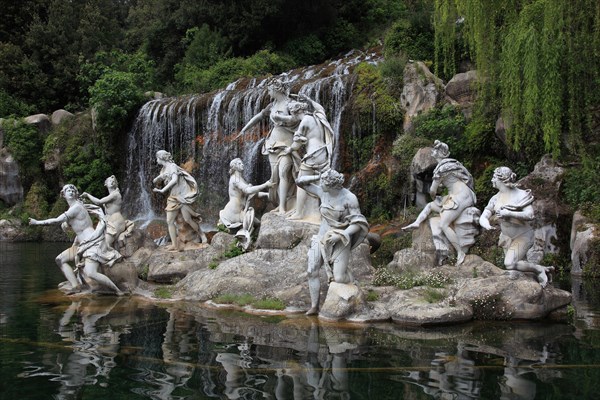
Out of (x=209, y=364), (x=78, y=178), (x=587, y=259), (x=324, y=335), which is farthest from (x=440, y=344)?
(x=78, y=178)

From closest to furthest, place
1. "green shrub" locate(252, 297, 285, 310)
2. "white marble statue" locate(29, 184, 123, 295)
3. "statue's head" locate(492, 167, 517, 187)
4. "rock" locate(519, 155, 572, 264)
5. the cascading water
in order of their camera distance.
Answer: "statue's head" locate(492, 167, 517, 187)
"green shrub" locate(252, 297, 285, 310)
"white marble statue" locate(29, 184, 123, 295)
"rock" locate(519, 155, 572, 264)
the cascading water

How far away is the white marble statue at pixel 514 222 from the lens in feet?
→ 32.0

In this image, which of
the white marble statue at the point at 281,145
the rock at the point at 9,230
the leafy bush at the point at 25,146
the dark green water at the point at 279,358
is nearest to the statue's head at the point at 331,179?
the dark green water at the point at 279,358

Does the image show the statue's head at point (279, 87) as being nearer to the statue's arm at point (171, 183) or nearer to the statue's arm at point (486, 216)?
the statue's arm at point (171, 183)

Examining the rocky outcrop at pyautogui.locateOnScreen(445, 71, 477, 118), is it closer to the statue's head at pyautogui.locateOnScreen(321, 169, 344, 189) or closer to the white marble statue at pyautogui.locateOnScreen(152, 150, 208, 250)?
the white marble statue at pyautogui.locateOnScreen(152, 150, 208, 250)

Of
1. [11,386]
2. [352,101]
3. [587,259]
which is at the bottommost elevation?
[11,386]

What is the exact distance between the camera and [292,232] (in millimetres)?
12516

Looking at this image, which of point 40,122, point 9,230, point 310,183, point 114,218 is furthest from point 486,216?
point 40,122

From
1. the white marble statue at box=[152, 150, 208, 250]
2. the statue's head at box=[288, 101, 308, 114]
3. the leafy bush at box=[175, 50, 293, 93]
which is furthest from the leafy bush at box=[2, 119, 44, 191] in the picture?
the statue's head at box=[288, 101, 308, 114]

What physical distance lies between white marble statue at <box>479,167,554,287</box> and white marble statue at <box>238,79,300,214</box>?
4.69 meters

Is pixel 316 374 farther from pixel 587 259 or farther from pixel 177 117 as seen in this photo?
pixel 177 117

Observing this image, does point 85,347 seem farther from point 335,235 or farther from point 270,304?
point 335,235

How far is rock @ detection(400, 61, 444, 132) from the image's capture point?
22.1 metres

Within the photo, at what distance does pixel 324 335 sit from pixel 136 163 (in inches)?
880
